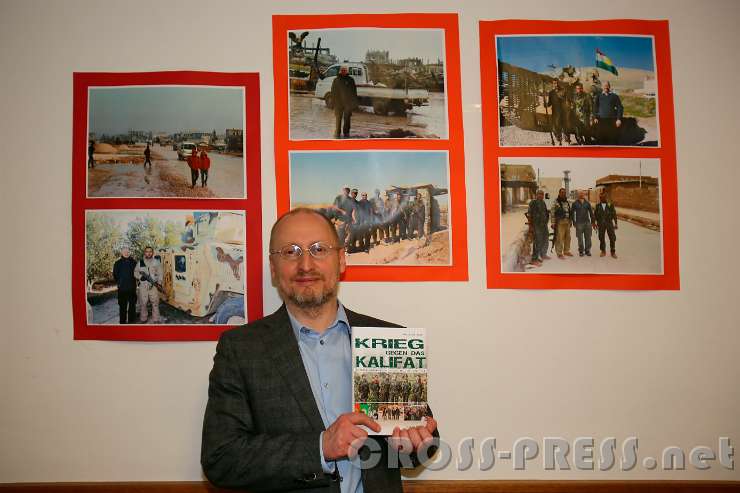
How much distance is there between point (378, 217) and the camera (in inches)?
83.3

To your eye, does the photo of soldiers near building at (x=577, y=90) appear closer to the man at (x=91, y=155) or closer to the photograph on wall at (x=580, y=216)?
the photograph on wall at (x=580, y=216)

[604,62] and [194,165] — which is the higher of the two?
[604,62]

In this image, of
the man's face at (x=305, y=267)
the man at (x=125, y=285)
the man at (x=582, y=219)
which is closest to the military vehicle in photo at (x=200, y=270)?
the man at (x=125, y=285)

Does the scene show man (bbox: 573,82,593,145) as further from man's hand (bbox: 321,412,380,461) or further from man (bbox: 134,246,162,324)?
man (bbox: 134,246,162,324)

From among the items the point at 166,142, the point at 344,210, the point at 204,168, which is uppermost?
the point at 166,142

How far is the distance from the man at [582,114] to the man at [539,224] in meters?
0.32

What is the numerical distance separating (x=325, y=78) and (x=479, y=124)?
719mm

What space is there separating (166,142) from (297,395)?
1.28 meters

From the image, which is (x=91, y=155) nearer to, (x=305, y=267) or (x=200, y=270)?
(x=200, y=270)

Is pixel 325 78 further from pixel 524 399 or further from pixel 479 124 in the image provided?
pixel 524 399

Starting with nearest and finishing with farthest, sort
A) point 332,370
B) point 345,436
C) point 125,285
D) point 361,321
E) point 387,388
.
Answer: point 345,436
point 387,388
point 332,370
point 361,321
point 125,285

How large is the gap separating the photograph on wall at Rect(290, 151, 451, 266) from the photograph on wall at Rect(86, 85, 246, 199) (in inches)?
11.9

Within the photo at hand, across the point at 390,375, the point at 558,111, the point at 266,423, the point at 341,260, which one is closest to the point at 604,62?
the point at 558,111

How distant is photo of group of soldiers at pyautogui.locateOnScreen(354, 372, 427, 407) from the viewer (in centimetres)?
158
